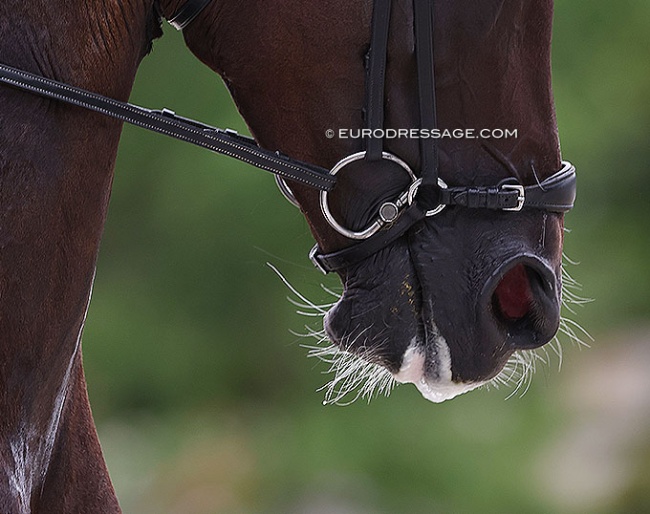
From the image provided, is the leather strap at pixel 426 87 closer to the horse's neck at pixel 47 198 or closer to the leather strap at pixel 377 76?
the leather strap at pixel 377 76

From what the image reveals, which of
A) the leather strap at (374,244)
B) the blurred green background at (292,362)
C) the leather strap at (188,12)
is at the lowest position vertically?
the leather strap at (374,244)

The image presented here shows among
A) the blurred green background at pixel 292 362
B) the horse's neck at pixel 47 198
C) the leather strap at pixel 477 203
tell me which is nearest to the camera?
the horse's neck at pixel 47 198

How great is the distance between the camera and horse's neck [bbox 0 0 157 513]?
1130mm

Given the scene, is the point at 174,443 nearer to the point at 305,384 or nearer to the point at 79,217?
the point at 305,384

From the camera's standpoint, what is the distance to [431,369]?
1.26m

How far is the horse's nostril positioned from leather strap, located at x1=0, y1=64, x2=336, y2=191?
0.26 metres

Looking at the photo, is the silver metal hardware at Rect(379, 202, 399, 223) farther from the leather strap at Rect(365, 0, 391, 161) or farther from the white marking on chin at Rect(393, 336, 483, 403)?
the white marking on chin at Rect(393, 336, 483, 403)

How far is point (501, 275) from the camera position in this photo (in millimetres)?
1232

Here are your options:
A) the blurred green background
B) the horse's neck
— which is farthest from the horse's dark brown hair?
the blurred green background

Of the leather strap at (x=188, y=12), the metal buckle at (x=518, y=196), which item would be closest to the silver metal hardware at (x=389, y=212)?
Answer: the metal buckle at (x=518, y=196)

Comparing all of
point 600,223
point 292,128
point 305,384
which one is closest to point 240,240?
point 305,384

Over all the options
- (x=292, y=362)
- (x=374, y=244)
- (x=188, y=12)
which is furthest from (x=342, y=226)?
(x=292, y=362)

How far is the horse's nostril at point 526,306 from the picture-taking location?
127 cm

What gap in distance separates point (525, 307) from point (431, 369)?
0.15m
